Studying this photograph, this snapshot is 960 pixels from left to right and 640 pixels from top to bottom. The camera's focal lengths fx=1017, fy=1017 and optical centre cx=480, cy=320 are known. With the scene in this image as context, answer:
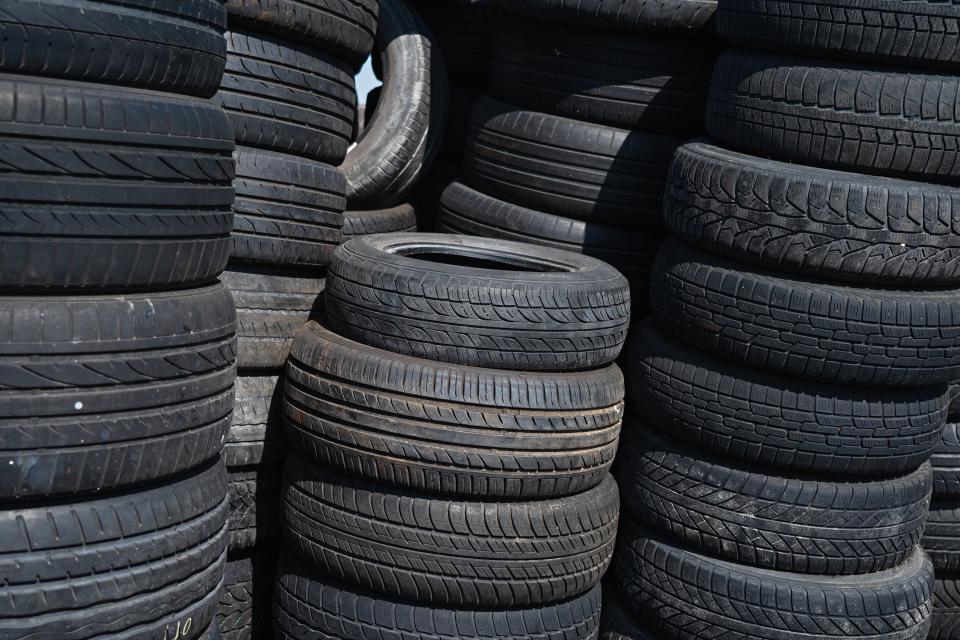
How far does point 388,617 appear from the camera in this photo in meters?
3.66

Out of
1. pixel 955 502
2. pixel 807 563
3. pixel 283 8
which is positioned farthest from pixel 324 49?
pixel 955 502

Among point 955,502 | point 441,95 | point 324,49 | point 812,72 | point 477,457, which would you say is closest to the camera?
point 477,457

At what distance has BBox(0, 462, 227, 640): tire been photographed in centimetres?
259

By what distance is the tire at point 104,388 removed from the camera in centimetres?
254

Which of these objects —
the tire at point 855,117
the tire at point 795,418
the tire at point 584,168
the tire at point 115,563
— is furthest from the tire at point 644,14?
the tire at point 115,563

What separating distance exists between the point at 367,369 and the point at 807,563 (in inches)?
73.3

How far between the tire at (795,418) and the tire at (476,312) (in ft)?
1.18

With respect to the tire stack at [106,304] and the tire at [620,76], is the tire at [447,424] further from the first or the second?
the tire at [620,76]

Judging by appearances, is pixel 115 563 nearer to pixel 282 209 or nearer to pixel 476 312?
pixel 476 312

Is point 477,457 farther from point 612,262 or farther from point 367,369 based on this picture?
point 612,262

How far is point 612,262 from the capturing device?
4.74m

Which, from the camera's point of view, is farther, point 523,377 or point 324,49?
point 324,49

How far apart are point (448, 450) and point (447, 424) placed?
90 millimetres

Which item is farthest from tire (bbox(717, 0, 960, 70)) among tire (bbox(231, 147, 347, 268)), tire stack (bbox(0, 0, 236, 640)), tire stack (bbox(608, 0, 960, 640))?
tire stack (bbox(0, 0, 236, 640))
